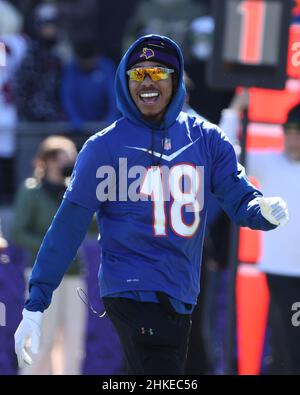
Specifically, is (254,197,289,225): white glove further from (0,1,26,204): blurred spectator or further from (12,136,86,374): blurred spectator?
(0,1,26,204): blurred spectator

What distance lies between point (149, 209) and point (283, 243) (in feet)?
7.80

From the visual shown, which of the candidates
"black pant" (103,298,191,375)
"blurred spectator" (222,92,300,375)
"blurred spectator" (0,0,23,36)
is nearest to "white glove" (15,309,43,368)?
"black pant" (103,298,191,375)

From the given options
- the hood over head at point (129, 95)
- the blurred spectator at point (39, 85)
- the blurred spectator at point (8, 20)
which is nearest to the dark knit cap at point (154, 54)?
the hood over head at point (129, 95)

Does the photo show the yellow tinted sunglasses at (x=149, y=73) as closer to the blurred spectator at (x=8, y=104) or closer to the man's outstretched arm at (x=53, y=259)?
the man's outstretched arm at (x=53, y=259)

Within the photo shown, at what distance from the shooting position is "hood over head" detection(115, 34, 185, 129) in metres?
4.63

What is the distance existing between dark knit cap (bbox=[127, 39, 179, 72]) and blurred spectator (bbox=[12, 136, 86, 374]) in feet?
8.18

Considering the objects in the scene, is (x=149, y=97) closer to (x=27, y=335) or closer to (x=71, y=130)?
(x=27, y=335)

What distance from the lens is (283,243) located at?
678 cm

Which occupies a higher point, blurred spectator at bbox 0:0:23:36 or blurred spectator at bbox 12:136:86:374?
blurred spectator at bbox 0:0:23:36

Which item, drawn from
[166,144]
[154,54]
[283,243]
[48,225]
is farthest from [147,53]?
[48,225]

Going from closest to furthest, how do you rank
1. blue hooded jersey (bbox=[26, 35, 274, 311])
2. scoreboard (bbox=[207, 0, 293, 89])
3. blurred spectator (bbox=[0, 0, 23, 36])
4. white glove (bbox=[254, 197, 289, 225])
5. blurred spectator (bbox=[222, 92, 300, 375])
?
white glove (bbox=[254, 197, 289, 225]) → blue hooded jersey (bbox=[26, 35, 274, 311]) → scoreboard (bbox=[207, 0, 293, 89]) → blurred spectator (bbox=[222, 92, 300, 375]) → blurred spectator (bbox=[0, 0, 23, 36])

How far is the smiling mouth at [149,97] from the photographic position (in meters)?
4.62

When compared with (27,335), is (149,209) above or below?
above
